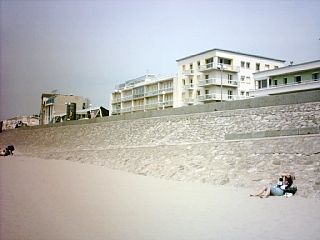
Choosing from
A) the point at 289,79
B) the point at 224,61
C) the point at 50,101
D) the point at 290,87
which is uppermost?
the point at 224,61

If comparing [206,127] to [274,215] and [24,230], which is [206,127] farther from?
[24,230]

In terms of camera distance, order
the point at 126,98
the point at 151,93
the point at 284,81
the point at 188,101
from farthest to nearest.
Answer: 1. the point at 126,98
2. the point at 151,93
3. the point at 188,101
4. the point at 284,81

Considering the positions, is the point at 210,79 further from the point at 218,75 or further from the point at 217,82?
the point at 218,75

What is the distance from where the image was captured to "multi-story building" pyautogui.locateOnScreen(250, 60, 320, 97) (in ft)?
88.6

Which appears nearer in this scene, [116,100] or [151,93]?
[151,93]

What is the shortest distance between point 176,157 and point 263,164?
519cm

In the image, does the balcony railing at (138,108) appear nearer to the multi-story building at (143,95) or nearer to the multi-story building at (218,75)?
the multi-story building at (143,95)

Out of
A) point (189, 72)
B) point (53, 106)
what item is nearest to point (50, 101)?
point (53, 106)

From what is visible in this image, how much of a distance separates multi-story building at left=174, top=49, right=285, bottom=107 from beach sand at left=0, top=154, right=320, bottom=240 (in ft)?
82.6

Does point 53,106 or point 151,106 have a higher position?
point 53,106

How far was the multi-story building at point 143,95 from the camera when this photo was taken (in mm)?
42487

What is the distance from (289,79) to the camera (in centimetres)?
2933

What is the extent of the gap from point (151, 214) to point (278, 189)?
12.9ft

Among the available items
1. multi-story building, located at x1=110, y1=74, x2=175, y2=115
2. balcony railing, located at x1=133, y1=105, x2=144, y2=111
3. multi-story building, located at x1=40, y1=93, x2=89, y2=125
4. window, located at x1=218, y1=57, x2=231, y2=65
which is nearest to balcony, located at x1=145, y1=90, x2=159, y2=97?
multi-story building, located at x1=110, y1=74, x2=175, y2=115
